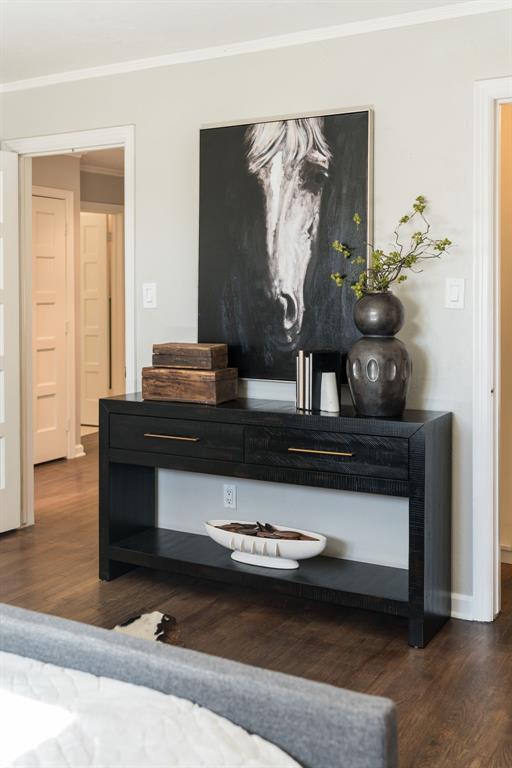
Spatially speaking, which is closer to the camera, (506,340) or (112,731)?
(112,731)

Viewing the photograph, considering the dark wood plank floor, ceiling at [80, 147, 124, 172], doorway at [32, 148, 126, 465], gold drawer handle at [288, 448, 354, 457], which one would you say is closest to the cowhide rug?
the dark wood plank floor

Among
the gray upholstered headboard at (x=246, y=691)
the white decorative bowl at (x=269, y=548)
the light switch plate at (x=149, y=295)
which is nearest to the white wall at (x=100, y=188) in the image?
the light switch plate at (x=149, y=295)

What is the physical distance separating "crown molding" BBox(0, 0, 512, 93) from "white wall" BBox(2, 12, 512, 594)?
0.10 feet

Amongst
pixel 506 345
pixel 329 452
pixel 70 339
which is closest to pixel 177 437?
pixel 329 452

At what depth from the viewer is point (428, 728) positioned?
2465mm

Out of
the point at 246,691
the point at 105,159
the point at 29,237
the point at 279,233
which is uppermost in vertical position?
the point at 105,159

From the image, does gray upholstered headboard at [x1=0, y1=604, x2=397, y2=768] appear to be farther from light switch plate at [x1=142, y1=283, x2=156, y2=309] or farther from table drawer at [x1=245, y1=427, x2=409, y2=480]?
light switch plate at [x1=142, y1=283, x2=156, y2=309]

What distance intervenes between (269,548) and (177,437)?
61cm

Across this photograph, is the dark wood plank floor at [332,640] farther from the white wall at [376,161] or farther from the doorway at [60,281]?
the doorway at [60,281]

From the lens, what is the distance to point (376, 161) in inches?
137

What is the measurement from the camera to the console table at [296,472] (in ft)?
10.0

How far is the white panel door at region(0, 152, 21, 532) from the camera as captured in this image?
4.49m

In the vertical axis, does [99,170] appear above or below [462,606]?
above

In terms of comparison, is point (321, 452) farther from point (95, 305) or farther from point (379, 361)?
point (95, 305)
